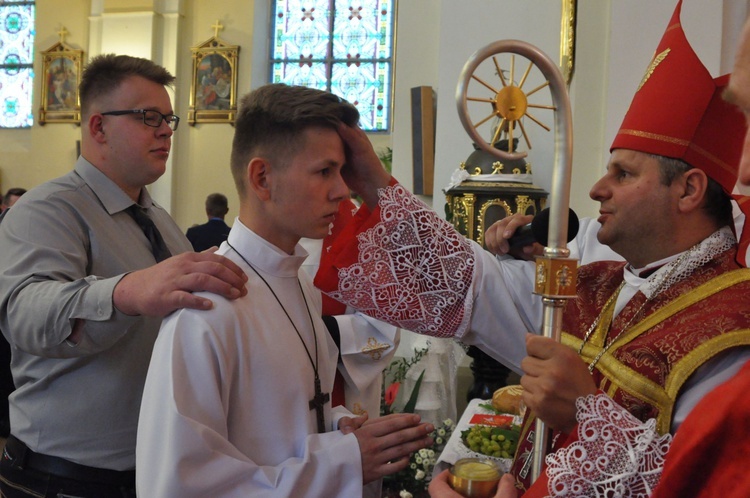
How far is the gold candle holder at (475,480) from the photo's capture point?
1.50 m

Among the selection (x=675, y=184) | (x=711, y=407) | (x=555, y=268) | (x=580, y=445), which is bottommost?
(x=580, y=445)

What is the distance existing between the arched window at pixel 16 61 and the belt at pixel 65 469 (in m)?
12.8

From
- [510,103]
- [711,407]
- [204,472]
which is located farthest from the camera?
[510,103]

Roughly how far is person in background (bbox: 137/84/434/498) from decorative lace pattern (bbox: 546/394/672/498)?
419 mm

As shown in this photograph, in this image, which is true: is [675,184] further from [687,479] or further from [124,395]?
[124,395]

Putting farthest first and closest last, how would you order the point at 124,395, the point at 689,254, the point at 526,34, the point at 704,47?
the point at 526,34, the point at 704,47, the point at 124,395, the point at 689,254

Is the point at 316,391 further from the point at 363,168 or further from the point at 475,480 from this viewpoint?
the point at 363,168

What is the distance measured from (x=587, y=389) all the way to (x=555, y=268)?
0.26m

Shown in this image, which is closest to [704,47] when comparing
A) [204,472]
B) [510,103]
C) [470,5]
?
[510,103]

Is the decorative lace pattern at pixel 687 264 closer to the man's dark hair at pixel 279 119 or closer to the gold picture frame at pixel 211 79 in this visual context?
the man's dark hair at pixel 279 119

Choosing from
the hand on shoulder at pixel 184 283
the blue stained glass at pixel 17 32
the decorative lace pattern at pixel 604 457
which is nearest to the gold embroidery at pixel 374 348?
the hand on shoulder at pixel 184 283

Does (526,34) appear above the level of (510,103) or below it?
above

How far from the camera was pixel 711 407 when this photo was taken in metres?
0.84

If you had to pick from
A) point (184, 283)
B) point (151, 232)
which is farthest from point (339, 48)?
point (184, 283)
